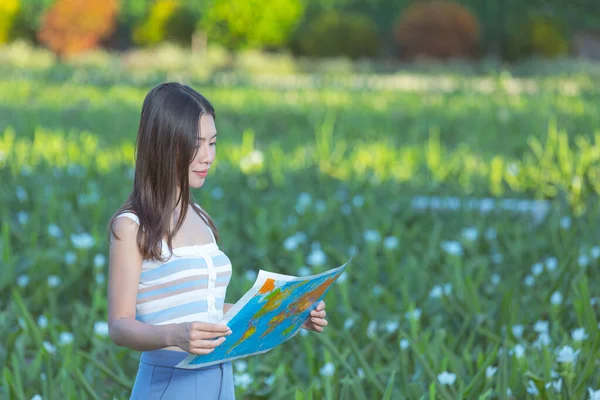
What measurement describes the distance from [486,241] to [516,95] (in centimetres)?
712

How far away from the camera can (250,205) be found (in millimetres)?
4953

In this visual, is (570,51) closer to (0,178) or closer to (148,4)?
(148,4)

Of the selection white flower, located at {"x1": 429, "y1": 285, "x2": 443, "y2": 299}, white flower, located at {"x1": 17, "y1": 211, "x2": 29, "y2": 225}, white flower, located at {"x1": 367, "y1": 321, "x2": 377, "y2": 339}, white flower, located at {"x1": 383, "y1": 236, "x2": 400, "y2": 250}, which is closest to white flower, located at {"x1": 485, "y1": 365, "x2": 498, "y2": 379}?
white flower, located at {"x1": 367, "y1": 321, "x2": 377, "y2": 339}

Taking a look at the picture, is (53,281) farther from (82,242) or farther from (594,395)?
(594,395)

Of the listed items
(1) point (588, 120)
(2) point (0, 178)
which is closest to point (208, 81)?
(1) point (588, 120)

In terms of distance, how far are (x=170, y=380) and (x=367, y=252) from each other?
8.06 feet

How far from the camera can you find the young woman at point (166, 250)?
1.68 metres

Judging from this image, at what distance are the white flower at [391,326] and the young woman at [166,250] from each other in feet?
4.69

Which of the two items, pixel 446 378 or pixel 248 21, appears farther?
pixel 248 21

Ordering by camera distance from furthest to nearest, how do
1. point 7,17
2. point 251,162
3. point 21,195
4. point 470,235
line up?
1. point 7,17
2. point 251,162
3. point 21,195
4. point 470,235

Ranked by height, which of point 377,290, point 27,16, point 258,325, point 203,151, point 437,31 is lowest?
point 27,16

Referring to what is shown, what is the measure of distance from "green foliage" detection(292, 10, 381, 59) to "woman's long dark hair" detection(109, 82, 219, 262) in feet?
81.8

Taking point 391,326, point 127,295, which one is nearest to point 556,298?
point 391,326

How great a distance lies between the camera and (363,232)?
15.1ft
